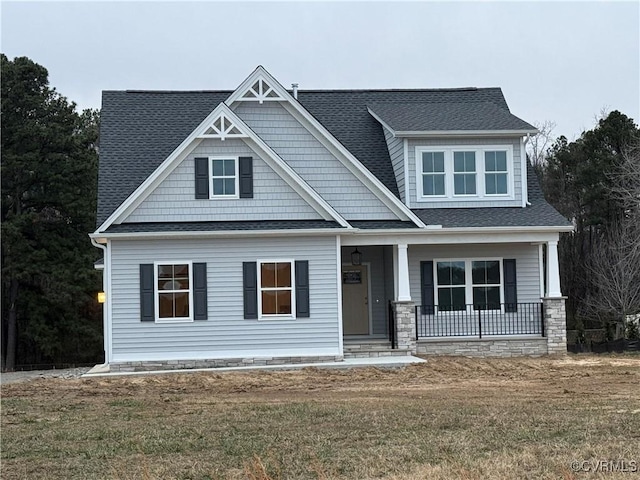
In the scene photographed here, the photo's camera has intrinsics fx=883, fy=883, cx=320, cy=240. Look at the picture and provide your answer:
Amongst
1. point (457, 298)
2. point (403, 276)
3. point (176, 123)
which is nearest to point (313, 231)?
point (403, 276)

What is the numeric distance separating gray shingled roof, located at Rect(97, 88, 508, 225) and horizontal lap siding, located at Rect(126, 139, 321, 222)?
4.36ft

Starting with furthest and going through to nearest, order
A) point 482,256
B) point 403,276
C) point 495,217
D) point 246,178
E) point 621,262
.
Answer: point 621,262
point 482,256
point 495,217
point 403,276
point 246,178

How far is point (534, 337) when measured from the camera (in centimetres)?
2166

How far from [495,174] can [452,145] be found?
135cm

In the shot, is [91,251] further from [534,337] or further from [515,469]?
[515,469]

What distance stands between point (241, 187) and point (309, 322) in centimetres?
347

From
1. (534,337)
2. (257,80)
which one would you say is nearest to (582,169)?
(534,337)

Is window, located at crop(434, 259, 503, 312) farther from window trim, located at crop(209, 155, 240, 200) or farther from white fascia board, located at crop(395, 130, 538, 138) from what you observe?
window trim, located at crop(209, 155, 240, 200)

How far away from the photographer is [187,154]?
65.7 feet

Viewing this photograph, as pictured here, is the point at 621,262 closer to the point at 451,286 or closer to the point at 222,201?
the point at 451,286

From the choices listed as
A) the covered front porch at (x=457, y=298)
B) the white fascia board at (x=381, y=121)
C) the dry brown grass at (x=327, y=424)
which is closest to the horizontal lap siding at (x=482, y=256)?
the covered front porch at (x=457, y=298)

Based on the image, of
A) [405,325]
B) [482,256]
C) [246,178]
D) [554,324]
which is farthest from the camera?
[482,256]

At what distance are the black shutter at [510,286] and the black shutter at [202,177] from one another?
25.9ft

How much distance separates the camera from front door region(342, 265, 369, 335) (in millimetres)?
23359
